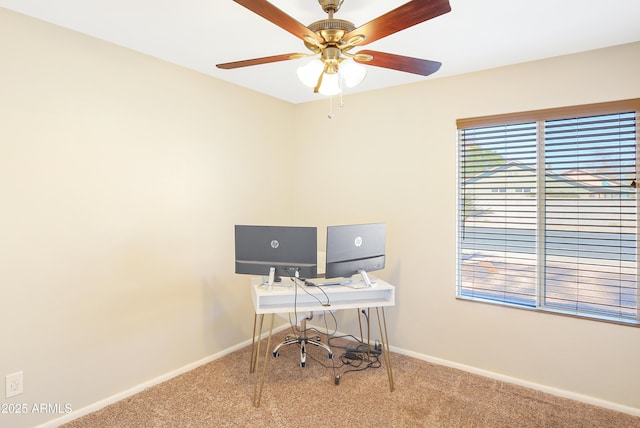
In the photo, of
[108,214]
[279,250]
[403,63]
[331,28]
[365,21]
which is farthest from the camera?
[279,250]

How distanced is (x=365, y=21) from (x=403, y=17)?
810 millimetres

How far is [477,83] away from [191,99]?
2.35 meters

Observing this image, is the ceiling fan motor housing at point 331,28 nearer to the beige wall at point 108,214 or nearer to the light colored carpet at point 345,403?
the beige wall at point 108,214

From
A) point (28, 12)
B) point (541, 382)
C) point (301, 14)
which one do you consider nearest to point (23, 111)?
point (28, 12)

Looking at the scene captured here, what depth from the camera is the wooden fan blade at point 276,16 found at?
1317mm

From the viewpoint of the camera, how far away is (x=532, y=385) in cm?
269

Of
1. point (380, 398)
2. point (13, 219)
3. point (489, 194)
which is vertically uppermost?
point (489, 194)

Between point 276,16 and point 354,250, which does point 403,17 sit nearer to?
point 276,16

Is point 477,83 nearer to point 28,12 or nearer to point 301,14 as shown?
point 301,14

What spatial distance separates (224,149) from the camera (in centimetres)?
326

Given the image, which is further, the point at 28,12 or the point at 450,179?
the point at 450,179

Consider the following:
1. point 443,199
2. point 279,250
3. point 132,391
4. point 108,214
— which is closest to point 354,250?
point 279,250

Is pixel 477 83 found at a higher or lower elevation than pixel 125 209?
higher

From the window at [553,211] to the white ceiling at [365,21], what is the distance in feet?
1.61
